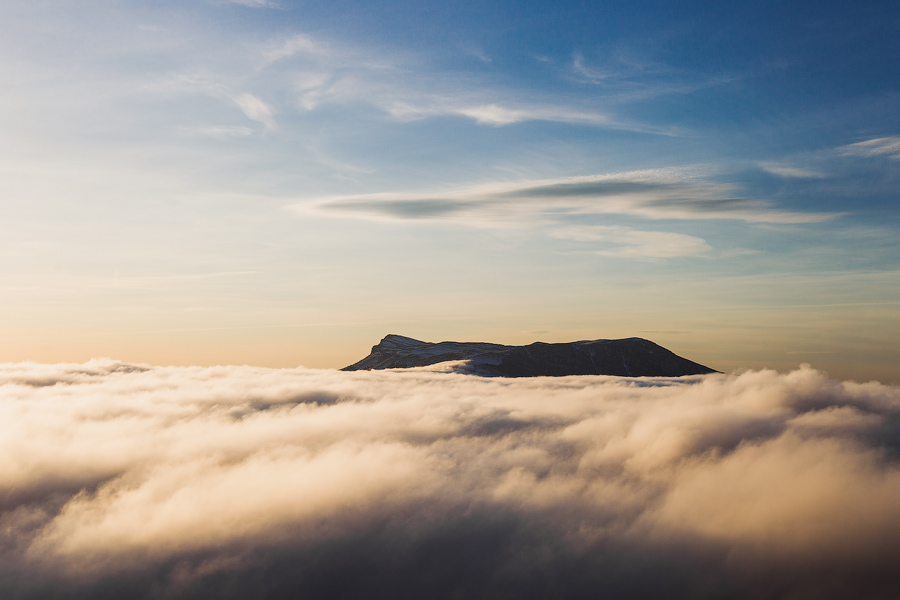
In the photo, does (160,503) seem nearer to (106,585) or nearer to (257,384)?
(106,585)

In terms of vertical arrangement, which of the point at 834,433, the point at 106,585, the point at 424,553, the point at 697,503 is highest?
the point at 834,433

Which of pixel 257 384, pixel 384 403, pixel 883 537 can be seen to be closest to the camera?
pixel 883 537

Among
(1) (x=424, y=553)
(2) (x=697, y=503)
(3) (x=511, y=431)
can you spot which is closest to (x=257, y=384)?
(3) (x=511, y=431)

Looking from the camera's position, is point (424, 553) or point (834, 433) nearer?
point (424, 553)

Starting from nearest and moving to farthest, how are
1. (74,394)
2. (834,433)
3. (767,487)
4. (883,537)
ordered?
(883,537) < (767,487) < (834,433) < (74,394)

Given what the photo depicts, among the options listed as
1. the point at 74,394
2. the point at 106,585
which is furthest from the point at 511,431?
the point at 74,394

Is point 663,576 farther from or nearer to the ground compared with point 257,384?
nearer to the ground

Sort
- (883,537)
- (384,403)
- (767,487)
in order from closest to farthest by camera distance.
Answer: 1. (883,537)
2. (767,487)
3. (384,403)

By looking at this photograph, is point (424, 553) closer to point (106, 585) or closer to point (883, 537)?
point (106, 585)

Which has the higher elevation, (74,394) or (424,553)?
(74,394)
